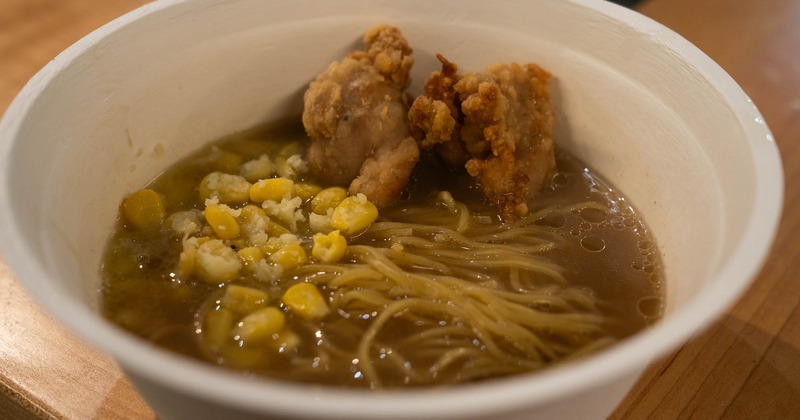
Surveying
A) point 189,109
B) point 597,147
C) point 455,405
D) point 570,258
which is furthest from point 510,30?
point 455,405

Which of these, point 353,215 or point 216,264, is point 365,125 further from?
point 216,264

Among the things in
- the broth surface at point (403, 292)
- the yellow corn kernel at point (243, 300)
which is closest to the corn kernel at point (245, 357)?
the broth surface at point (403, 292)

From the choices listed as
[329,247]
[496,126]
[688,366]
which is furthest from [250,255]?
[688,366]

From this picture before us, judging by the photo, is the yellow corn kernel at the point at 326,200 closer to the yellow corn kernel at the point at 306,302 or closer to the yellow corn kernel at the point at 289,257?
the yellow corn kernel at the point at 289,257

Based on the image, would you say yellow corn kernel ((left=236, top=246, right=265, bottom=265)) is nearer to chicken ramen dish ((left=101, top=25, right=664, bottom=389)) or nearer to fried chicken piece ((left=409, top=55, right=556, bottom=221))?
chicken ramen dish ((left=101, top=25, right=664, bottom=389))

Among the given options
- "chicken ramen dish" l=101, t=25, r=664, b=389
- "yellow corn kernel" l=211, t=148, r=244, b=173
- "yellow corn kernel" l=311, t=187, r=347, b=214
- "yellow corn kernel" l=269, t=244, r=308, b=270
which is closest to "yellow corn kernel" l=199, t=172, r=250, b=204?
"chicken ramen dish" l=101, t=25, r=664, b=389
